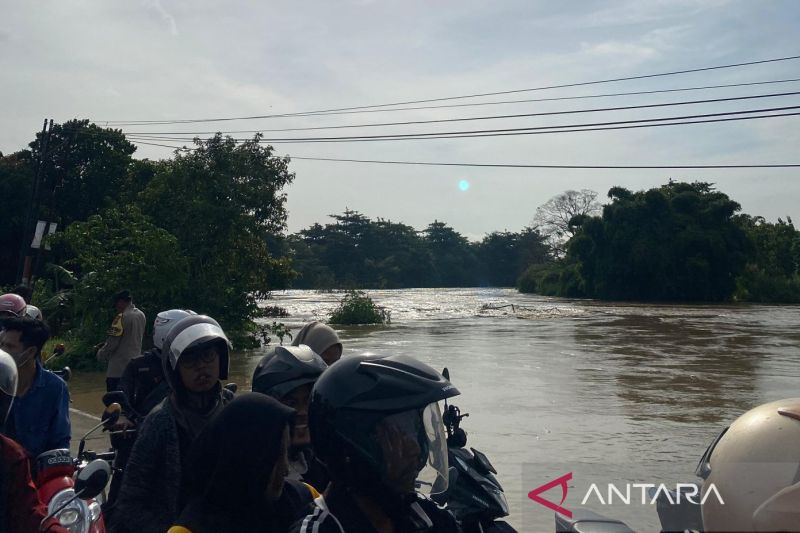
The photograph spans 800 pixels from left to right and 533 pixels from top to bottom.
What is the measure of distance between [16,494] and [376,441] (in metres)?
1.52

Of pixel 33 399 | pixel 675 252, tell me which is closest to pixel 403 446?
pixel 33 399

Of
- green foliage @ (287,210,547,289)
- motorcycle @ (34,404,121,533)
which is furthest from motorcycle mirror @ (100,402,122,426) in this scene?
green foliage @ (287,210,547,289)

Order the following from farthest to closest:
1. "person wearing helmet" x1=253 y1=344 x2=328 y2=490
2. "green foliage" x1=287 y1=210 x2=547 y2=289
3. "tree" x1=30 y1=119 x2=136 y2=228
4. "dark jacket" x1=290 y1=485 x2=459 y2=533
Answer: "green foliage" x1=287 y1=210 x2=547 y2=289
"tree" x1=30 y1=119 x2=136 y2=228
"person wearing helmet" x1=253 y1=344 x2=328 y2=490
"dark jacket" x1=290 y1=485 x2=459 y2=533

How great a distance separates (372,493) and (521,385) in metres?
13.5

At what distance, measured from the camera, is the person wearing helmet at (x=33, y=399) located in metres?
3.72

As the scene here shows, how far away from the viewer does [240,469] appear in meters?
2.10

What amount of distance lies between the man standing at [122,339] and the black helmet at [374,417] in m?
8.04

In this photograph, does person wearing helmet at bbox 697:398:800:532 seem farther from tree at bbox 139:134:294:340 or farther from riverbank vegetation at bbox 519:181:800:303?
riverbank vegetation at bbox 519:181:800:303

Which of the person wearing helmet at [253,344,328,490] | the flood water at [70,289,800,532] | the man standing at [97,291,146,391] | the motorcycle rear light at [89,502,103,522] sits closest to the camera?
the motorcycle rear light at [89,502,103,522]

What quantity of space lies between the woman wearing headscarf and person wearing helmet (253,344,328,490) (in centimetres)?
96

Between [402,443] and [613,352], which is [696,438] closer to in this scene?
[402,443]

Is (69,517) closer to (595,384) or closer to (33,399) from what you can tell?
(33,399)

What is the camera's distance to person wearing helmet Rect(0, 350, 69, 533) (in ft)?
8.75

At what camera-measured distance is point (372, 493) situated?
1940 millimetres
